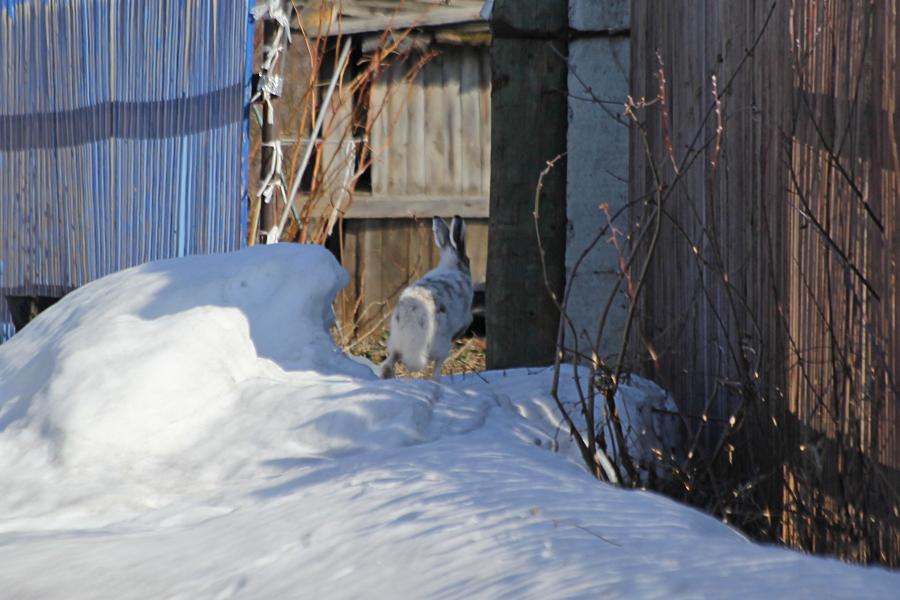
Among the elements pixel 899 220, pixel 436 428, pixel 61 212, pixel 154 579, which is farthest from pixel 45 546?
pixel 61 212

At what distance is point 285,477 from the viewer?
3715mm

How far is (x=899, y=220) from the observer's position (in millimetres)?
2982

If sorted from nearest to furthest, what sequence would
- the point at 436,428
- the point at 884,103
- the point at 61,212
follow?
1. the point at 884,103
2. the point at 436,428
3. the point at 61,212

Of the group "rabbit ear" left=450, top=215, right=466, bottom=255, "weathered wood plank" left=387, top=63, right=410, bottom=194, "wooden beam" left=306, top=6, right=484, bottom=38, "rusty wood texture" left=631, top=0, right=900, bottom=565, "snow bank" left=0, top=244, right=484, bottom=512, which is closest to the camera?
"rusty wood texture" left=631, top=0, right=900, bottom=565

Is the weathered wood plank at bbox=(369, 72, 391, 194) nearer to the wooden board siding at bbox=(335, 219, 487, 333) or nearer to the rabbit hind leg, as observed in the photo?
the wooden board siding at bbox=(335, 219, 487, 333)

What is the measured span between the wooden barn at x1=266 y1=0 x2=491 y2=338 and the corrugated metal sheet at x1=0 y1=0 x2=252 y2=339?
2200 millimetres

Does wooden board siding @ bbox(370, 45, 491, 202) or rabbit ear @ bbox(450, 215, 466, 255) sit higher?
wooden board siding @ bbox(370, 45, 491, 202)

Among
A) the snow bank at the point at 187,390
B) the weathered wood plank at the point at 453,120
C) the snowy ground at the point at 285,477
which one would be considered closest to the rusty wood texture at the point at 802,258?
the snowy ground at the point at 285,477

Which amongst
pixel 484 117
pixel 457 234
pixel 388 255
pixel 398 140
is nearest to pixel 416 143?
pixel 398 140

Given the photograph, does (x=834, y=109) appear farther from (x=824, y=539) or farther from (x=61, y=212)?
(x=61, y=212)

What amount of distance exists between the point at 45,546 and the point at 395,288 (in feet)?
24.5

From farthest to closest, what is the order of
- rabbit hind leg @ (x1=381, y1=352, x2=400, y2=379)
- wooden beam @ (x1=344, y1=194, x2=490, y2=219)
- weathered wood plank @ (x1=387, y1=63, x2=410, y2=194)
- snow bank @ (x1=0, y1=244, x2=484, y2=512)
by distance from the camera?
weathered wood plank @ (x1=387, y1=63, x2=410, y2=194) → wooden beam @ (x1=344, y1=194, x2=490, y2=219) → rabbit hind leg @ (x1=381, y1=352, x2=400, y2=379) → snow bank @ (x1=0, y1=244, x2=484, y2=512)

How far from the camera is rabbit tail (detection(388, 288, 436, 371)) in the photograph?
650cm

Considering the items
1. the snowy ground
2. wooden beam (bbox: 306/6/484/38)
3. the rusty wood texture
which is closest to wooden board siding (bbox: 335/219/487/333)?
wooden beam (bbox: 306/6/484/38)
